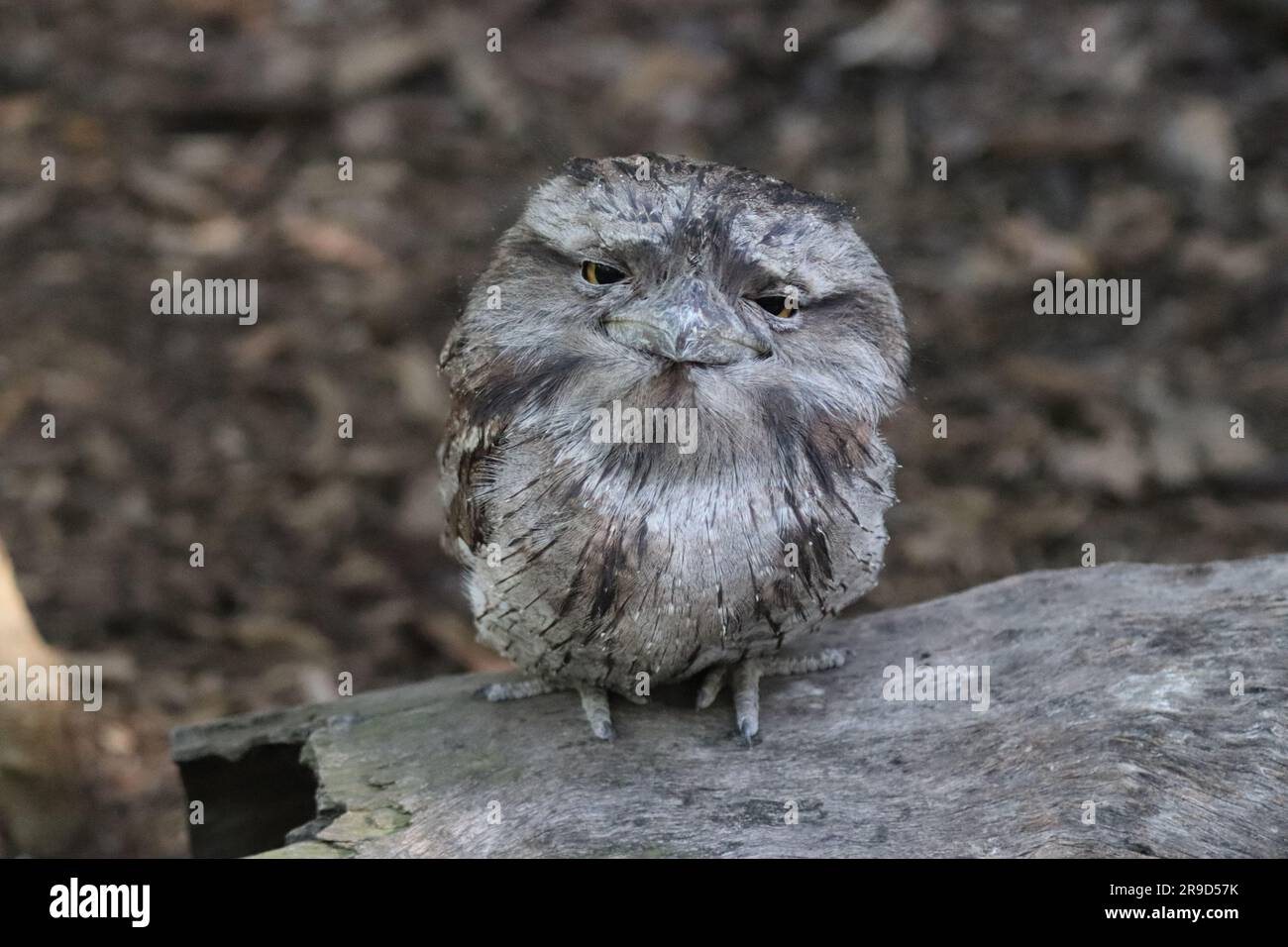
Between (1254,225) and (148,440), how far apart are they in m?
Answer: 5.69

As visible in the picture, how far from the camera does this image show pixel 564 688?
3.71 metres

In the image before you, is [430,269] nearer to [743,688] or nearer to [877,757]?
[743,688]

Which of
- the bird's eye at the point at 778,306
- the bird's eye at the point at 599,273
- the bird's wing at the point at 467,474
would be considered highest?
the bird's eye at the point at 599,273

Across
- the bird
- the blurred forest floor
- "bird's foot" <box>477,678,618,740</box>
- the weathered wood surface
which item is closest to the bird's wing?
the bird

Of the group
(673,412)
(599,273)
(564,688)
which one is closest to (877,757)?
(564,688)

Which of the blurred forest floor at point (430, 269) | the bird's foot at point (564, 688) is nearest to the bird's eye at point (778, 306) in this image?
the bird's foot at point (564, 688)

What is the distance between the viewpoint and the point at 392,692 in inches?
156

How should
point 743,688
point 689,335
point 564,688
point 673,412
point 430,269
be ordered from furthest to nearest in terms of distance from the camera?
point 430,269
point 564,688
point 743,688
point 673,412
point 689,335

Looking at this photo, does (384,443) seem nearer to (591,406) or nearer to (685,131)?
(685,131)

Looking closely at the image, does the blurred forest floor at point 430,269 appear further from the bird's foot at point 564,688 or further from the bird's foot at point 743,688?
the bird's foot at point 743,688

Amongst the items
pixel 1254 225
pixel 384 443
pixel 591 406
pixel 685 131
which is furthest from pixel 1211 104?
pixel 591 406

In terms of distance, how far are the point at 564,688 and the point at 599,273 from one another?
1237mm

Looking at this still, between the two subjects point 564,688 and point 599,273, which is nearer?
point 599,273

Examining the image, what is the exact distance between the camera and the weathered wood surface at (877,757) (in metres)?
3.05
